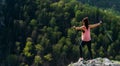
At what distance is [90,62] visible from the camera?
2272cm

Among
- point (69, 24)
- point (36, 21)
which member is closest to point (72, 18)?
point (69, 24)

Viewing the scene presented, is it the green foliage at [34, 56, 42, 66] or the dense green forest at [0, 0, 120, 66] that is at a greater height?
the dense green forest at [0, 0, 120, 66]

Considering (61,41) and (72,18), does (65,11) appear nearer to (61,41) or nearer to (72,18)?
(72,18)

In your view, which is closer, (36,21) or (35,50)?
(35,50)

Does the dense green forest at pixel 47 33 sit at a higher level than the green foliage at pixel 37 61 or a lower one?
higher

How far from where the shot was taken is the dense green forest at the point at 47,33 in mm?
168000

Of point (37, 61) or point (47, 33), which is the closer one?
point (37, 61)

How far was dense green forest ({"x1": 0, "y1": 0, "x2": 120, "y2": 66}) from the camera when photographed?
168000 millimetres

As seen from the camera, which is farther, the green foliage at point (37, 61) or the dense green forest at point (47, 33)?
the dense green forest at point (47, 33)

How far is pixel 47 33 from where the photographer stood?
183 metres

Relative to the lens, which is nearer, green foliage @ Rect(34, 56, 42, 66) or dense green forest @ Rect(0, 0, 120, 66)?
green foliage @ Rect(34, 56, 42, 66)

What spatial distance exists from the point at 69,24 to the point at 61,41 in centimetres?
1565

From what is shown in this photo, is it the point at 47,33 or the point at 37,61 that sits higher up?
the point at 47,33

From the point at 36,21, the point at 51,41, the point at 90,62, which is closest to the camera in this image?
the point at 90,62
